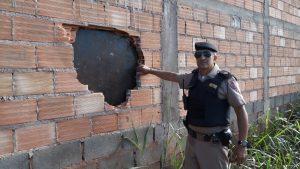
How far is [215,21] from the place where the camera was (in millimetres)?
3984

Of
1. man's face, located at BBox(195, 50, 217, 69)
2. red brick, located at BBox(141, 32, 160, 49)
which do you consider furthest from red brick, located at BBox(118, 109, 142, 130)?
man's face, located at BBox(195, 50, 217, 69)

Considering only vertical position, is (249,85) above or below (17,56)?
below

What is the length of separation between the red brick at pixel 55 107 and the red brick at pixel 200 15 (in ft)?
5.56

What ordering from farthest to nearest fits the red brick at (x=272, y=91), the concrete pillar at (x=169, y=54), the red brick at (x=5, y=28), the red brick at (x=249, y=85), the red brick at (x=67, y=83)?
the red brick at (x=272, y=91) → the red brick at (x=249, y=85) → the concrete pillar at (x=169, y=54) → the red brick at (x=67, y=83) → the red brick at (x=5, y=28)

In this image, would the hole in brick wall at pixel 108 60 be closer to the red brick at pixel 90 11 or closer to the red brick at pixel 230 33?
the red brick at pixel 90 11

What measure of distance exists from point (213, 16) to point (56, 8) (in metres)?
2.02

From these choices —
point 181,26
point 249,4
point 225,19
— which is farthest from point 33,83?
point 249,4

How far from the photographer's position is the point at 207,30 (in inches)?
152

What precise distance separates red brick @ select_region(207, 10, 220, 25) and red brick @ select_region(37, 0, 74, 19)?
5.92ft

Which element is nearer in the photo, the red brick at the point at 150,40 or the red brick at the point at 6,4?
the red brick at the point at 6,4

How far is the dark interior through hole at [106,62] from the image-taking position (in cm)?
262

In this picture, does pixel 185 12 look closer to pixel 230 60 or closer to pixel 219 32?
pixel 219 32

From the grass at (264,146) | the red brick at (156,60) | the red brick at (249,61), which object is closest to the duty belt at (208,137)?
the grass at (264,146)

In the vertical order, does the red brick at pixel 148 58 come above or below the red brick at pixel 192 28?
below
